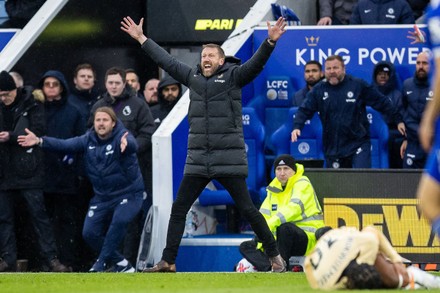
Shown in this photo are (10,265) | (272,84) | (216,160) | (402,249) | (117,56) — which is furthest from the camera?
(117,56)

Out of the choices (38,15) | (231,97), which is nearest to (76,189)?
(38,15)

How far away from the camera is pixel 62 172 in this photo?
17.0m

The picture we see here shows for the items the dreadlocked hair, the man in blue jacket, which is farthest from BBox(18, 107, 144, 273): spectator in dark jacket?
the dreadlocked hair

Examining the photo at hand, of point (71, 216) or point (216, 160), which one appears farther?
point (71, 216)

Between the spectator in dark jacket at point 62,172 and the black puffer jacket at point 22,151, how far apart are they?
0.43 metres

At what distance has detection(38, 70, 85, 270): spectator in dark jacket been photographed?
16.9 meters

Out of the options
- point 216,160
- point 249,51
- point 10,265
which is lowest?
point 10,265

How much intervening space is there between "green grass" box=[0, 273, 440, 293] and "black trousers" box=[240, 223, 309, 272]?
42.0 inches

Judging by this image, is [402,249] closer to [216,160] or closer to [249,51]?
[216,160]

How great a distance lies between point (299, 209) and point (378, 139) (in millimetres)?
2625

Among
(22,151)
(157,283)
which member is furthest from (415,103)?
(157,283)

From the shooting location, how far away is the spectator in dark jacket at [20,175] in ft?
53.6

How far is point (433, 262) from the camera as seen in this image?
14508 mm

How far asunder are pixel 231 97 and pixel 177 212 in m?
1.28
